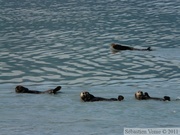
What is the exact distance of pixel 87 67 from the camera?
133 feet

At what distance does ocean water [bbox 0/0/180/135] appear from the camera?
83.9ft

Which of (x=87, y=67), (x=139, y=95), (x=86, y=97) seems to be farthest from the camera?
(x=87, y=67)

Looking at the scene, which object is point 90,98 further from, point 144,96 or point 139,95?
point 144,96

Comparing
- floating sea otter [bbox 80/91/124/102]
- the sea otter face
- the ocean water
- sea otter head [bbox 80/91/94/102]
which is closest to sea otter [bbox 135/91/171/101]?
the sea otter face

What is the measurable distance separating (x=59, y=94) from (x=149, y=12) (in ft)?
160

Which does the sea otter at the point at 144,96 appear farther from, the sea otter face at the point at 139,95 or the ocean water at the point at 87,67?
the ocean water at the point at 87,67

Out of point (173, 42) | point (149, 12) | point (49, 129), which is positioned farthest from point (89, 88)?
point (149, 12)

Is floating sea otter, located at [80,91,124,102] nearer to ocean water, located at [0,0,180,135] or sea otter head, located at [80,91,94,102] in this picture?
sea otter head, located at [80,91,94,102]

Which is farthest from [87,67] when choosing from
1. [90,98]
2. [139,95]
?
[139,95]

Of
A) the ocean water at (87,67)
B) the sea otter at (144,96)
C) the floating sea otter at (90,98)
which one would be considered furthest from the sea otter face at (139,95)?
the floating sea otter at (90,98)

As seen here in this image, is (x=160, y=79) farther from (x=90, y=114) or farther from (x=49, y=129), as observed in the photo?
(x=49, y=129)

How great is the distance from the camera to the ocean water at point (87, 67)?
25.6 meters

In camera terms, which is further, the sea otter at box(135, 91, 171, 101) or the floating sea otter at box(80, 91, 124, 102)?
the floating sea otter at box(80, 91, 124, 102)

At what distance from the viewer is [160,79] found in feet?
118
